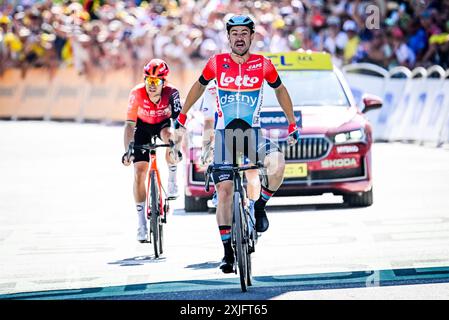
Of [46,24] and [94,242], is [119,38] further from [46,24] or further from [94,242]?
[94,242]

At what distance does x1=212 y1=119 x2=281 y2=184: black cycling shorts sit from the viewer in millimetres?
10078

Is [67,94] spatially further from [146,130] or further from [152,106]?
[152,106]

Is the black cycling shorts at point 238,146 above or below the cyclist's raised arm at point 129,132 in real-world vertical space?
below

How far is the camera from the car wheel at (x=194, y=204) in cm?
1554

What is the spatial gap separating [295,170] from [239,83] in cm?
482

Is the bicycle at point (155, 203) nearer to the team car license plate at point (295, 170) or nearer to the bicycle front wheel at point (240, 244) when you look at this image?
the bicycle front wheel at point (240, 244)

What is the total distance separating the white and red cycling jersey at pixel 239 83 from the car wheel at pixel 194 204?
513cm

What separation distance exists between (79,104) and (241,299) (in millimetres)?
28277

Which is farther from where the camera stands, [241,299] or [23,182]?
[23,182]

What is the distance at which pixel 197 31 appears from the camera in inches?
1202

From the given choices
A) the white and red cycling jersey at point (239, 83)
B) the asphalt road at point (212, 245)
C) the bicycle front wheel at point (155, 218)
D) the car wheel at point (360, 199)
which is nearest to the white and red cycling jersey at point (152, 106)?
the bicycle front wheel at point (155, 218)

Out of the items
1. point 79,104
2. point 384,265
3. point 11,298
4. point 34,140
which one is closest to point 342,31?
point 34,140

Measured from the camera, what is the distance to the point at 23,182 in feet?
68.0

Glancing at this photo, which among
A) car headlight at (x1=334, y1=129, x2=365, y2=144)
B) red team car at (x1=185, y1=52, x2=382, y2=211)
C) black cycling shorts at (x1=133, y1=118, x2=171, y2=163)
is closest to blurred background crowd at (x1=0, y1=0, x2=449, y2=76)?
red team car at (x1=185, y1=52, x2=382, y2=211)
